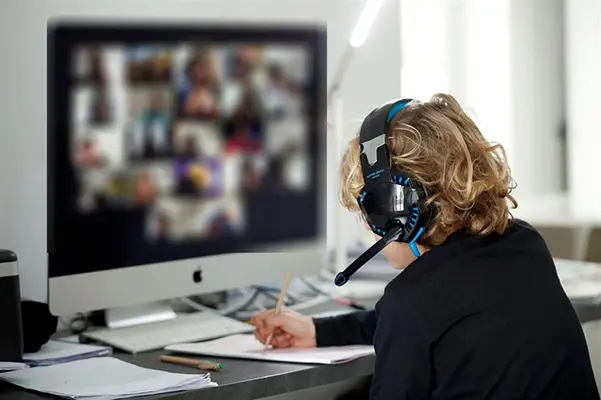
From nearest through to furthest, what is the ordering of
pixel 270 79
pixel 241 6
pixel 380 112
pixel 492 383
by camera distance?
pixel 492 383 < pixel 380 112 < pixel 270 79 < pixel 241 6

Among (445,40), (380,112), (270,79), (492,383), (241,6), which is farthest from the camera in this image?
(445,40)

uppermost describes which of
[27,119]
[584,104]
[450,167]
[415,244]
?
[584,104]

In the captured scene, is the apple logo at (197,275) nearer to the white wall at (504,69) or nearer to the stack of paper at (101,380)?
the stack of paper at (101,380)

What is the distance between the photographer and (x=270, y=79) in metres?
1.95

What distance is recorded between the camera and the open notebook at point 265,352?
1.57 meters

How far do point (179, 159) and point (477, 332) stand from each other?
2.48ft

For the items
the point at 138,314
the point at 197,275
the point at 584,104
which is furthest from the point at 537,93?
the point at 138,314

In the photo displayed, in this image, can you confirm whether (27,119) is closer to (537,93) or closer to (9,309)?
(9,309)

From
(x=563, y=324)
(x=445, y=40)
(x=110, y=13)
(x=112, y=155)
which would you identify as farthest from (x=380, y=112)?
(x=445, y=40)

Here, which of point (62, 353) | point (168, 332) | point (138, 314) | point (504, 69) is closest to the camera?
point (62, 353)

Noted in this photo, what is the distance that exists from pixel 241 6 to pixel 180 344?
901 mm

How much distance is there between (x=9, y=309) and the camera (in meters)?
1.50

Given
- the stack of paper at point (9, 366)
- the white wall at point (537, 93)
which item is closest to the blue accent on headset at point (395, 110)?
the stack of paper at point (9, 366)

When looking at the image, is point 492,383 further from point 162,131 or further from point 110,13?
point 110,13
